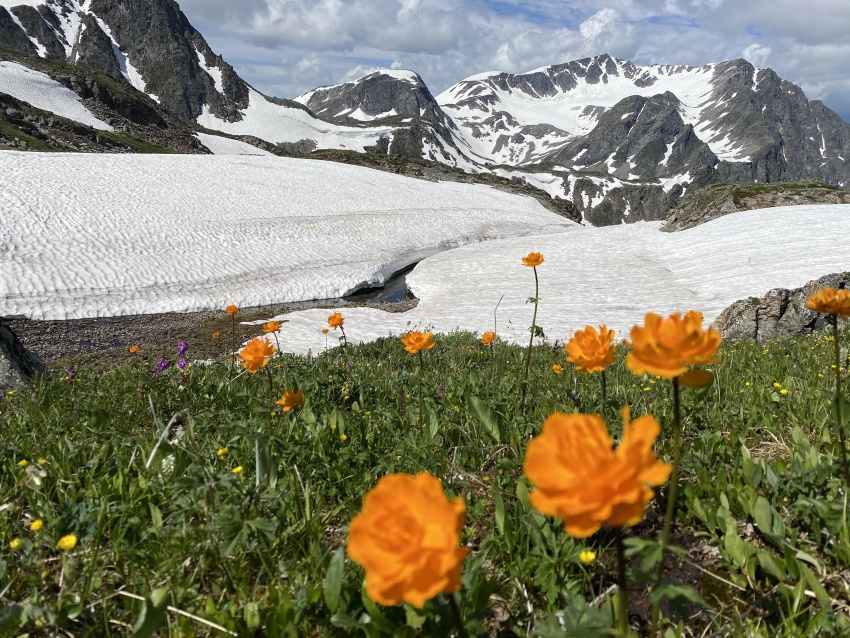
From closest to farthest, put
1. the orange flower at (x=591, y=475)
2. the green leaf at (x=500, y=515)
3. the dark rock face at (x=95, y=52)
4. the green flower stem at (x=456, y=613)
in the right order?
the orange flower at (x=591, y=475) → the green flower stem at (x=456, y=613) → the green leaf at (x=500, y=515) → the dark rock face at (x=95, y=52)

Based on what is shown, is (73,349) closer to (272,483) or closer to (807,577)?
(272,483)

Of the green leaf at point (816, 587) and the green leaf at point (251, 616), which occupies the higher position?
the green leaf at point (816, 587)

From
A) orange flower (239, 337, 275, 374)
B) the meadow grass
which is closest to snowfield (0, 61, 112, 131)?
orange flower (239, 337, 275, 374)

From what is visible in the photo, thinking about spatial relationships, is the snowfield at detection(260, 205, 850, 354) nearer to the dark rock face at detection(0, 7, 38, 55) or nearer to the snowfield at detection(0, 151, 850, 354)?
the snowfield at detection(0, 151, 850, 354)

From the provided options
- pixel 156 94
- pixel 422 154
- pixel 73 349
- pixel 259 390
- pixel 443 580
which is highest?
pixel 156 94

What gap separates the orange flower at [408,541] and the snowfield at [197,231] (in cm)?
2043

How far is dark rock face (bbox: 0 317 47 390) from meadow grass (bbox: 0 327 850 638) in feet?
12.7

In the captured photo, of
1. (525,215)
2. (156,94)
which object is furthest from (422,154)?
(525,215)

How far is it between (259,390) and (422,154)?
180m

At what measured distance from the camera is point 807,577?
68.4 inches

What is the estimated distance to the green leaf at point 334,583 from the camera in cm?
164

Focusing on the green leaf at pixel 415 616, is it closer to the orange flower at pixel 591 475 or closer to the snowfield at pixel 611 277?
the orange flower at pixel 591 475

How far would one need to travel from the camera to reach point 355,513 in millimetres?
2018

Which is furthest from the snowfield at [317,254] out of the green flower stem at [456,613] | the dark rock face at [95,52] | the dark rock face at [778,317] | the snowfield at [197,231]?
the dark rock face at [95,52]
